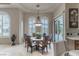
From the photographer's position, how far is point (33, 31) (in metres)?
2.17

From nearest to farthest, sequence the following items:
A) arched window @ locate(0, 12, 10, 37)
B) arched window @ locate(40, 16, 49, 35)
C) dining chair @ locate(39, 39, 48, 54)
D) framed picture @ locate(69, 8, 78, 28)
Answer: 1. framed picture @ locate(69, 8, 78, 28)
2. arched window @ locate(0, 12, 10, 37)
3. arched window @ locate(40, 16, 49, 35)
4. dining chair @ locate(39, 39, 48, 54)

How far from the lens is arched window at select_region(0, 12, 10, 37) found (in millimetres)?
1955

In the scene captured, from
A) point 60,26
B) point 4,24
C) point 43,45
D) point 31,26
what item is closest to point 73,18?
point 60,26

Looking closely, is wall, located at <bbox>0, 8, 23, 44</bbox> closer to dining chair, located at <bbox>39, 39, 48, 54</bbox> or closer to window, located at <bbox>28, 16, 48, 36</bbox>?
window, located at <bbox>28, 16, 48, 36</bbox>

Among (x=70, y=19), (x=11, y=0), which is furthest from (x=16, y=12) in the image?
(x=11, y=0)

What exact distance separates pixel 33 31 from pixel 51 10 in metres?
0.53

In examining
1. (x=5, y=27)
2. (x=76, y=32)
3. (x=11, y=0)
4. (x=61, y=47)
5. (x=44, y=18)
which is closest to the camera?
(x=11, y=0)

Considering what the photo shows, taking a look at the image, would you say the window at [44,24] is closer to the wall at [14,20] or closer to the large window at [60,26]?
the large window at [60,26]

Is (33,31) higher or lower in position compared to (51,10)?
lower

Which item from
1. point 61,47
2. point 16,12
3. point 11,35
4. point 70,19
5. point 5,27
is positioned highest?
point 16,12

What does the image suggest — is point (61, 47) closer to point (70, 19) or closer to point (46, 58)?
point (70, 19)

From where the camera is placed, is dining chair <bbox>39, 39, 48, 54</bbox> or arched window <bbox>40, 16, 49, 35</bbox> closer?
arched window <bbox>40, 16, 49, 35</bbox>

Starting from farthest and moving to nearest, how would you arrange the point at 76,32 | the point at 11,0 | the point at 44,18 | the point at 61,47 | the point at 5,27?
the point at 44,18
the point at 5,27
the point at 76,32
the point at 61,47
the point at 11,0

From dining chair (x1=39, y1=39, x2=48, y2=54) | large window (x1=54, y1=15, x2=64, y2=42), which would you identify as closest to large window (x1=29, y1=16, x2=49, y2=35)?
large window (x1=54, y1=15, x2=64, y2=42)
